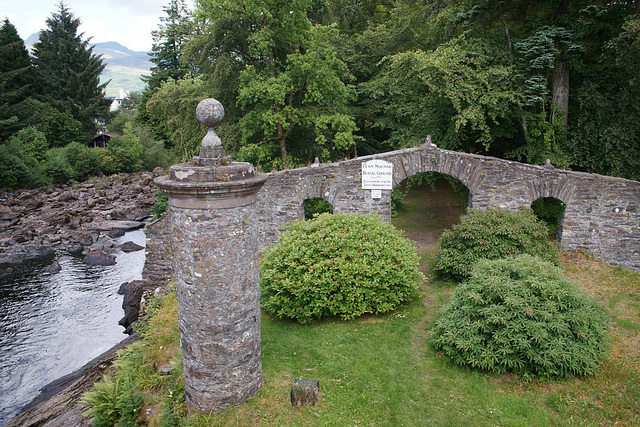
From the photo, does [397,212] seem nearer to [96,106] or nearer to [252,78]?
[252,78]

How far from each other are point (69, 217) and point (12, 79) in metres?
21.3

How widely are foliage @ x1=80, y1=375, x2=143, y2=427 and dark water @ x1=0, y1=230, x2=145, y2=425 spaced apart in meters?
5.45

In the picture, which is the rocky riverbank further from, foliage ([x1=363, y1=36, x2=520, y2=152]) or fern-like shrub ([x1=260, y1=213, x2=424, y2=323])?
foliage ([x1=363, y1=36, x2=520, y2=152])

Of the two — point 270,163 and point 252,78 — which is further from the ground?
point 252,78

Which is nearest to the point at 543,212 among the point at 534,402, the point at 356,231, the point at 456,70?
the point at 456,70

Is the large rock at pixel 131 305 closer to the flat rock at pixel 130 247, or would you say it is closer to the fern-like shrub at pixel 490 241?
the flat rock at pixel 130 247

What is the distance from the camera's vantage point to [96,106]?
144 feet

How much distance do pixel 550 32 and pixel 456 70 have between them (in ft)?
9.80

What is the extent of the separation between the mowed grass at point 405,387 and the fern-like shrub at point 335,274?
1.26 feet

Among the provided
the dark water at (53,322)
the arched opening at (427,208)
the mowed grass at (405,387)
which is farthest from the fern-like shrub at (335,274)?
the dark water at (53,322)

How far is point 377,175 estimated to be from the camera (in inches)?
491

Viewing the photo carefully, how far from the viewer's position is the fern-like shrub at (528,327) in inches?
245

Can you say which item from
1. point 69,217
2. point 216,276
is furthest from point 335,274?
point 69,217

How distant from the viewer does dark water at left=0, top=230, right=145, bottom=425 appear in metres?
11.7
